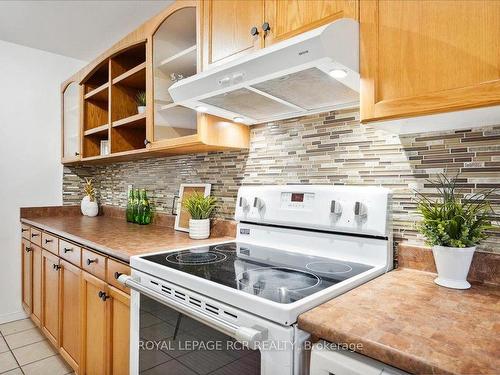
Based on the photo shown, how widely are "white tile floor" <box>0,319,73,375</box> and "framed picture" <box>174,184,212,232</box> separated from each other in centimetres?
114

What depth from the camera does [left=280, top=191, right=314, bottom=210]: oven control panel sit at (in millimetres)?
1393

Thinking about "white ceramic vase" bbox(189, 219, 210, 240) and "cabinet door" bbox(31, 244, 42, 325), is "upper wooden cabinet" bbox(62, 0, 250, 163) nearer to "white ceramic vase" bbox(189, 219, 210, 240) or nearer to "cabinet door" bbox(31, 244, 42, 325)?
"white ceramic vase" bbox(189, 219, 210, 240)

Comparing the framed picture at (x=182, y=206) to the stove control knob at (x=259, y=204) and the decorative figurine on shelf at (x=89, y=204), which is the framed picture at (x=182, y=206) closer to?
the stove control knob at (x=259, y=204)

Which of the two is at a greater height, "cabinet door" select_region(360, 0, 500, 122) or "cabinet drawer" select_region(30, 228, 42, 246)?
"cabinet door" select_region(360, 0, 500, 122)

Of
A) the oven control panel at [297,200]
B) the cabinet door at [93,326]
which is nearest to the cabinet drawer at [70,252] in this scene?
the cabinet door at [93,326]

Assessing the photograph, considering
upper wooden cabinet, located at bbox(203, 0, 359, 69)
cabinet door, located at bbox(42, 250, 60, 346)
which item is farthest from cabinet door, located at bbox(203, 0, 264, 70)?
cabinet door, located at bbox(42, 250, 60, 346)

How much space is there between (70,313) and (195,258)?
1108mm

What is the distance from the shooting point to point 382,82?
3.11 feet

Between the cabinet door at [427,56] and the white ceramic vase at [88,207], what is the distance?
9.20 feet

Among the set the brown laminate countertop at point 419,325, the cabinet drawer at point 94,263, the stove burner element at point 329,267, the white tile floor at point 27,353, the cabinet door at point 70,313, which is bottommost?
the white tile floor at point 27,353

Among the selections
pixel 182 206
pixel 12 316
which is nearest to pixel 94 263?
pixel 182 206

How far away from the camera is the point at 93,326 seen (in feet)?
5.48

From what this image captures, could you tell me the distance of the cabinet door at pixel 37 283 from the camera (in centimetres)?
242

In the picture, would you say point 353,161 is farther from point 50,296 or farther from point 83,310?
point 50,296
